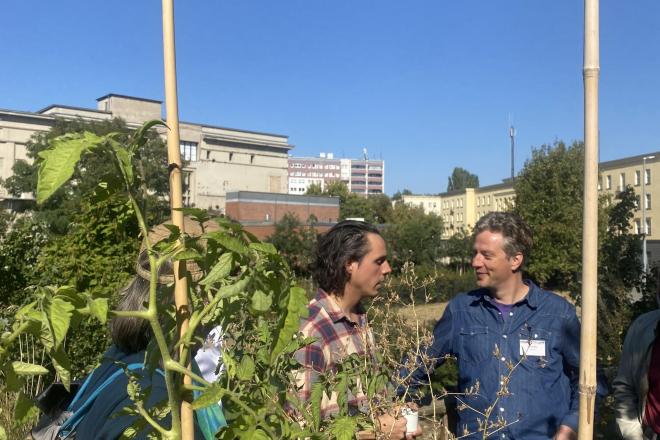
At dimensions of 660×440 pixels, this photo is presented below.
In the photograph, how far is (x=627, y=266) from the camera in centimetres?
670

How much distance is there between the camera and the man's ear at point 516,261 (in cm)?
307

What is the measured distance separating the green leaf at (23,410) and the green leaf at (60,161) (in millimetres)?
330

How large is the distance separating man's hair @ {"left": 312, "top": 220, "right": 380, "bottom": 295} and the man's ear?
0.71 meters

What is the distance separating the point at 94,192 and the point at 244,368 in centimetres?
39

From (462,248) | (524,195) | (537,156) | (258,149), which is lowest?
(462,248)

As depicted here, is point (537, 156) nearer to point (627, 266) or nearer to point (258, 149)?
point (627, 266)

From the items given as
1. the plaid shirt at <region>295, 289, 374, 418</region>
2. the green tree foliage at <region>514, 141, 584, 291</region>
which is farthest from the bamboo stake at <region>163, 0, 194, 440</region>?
the green tree foliage at <region>514, 141, 584, 291</region>

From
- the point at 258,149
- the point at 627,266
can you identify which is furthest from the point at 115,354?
the point at 258,149

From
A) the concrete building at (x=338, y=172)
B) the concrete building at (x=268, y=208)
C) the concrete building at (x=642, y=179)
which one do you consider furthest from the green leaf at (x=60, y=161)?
the concrete building at (x=338, y=172)

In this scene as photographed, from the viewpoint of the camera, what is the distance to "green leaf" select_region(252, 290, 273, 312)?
804 millimetres

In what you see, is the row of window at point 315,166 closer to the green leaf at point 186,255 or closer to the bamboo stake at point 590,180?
the bamboo stake at point 590,180

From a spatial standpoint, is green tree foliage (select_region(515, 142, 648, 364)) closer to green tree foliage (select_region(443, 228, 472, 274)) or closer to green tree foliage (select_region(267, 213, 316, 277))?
green tree foliage (select_region(443, 228, 472, 274))

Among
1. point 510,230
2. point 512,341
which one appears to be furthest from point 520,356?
point 510,230

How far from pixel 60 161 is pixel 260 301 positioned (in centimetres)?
30
